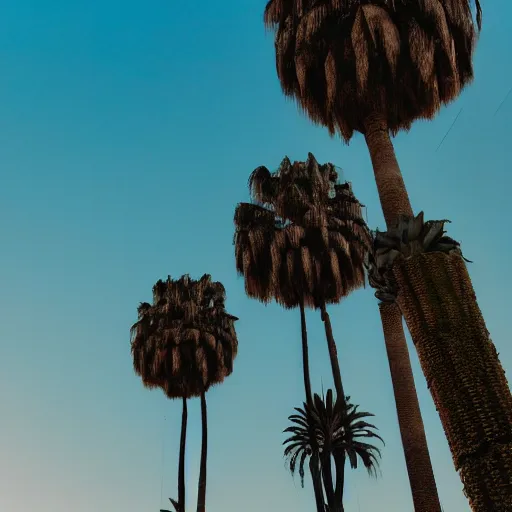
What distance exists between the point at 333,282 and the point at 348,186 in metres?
5.09

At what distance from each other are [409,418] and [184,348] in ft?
57.8

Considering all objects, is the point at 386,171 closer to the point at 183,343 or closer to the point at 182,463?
the point at 183,343

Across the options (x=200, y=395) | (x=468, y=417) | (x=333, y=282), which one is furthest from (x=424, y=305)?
(x=200, y=395)

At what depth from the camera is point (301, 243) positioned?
79.8 ft

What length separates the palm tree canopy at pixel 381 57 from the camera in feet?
41.4

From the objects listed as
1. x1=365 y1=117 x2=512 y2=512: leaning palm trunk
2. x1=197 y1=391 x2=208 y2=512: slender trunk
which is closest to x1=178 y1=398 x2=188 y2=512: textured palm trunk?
x1=197 y1=391 x2=208 y2=512: slender trunk

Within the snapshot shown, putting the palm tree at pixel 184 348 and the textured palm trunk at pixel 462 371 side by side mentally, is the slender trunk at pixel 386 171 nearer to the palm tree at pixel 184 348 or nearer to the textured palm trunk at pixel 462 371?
the textured palm trunk at pixel 462 371

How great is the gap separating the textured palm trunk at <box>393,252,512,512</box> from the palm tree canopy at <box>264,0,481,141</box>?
185 inches

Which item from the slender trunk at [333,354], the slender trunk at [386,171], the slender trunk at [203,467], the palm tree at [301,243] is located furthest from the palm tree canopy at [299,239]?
the slender trunk at [386,171]

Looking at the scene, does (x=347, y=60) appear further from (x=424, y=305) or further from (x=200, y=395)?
(x=200, y=395)

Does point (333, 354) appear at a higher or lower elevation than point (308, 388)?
higher

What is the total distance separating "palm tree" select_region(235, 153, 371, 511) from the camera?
24016 millimetres

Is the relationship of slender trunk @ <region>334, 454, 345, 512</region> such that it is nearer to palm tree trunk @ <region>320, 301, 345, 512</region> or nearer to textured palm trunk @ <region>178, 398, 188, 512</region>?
palm tree trunk @ <region>320, 301, 345, 512</region>

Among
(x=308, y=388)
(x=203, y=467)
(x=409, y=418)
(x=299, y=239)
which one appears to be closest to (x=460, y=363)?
(x=409, y=418)
